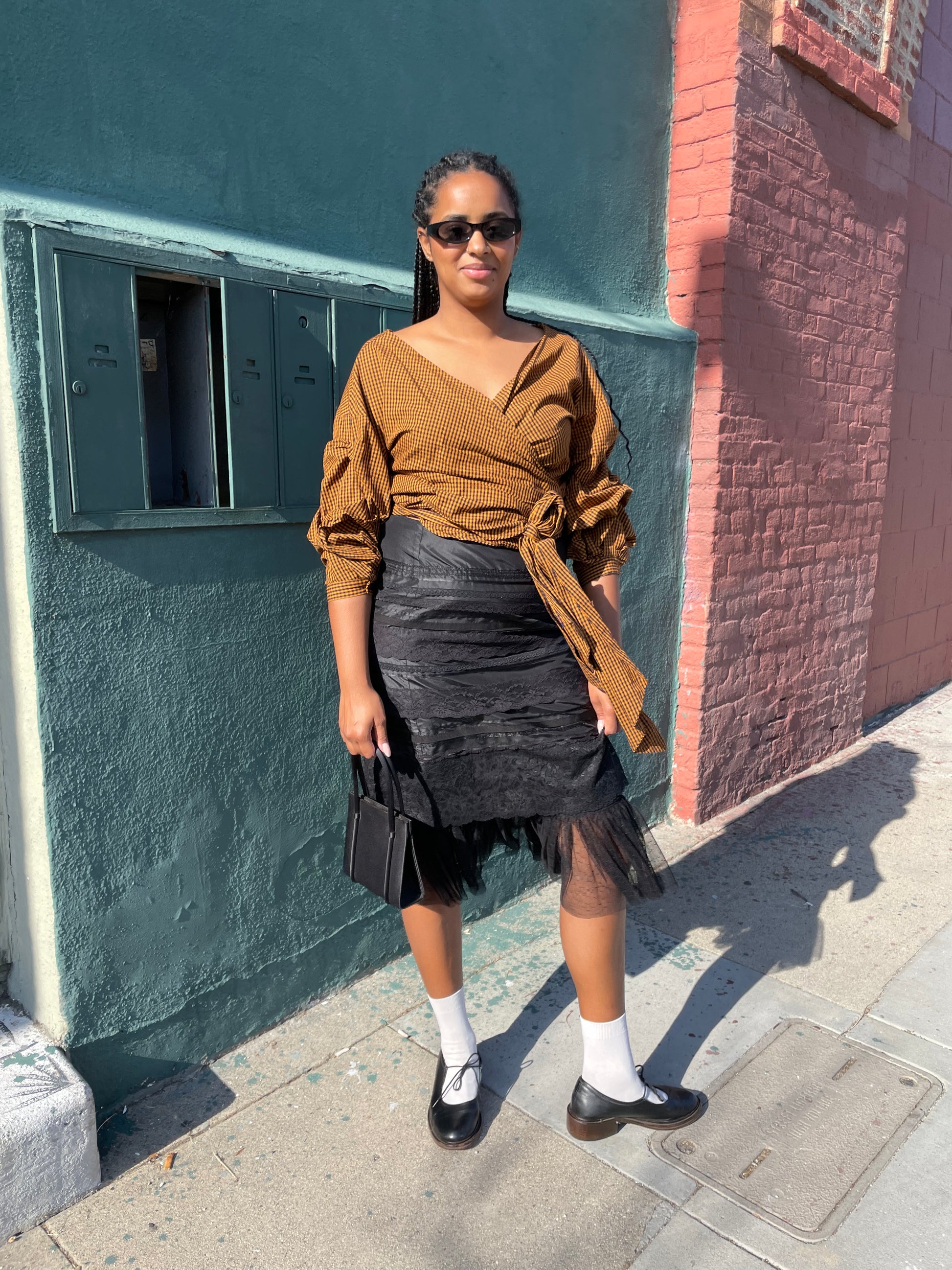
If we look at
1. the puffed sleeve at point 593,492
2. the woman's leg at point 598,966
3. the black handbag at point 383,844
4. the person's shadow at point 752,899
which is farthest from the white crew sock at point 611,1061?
the puffed sleeve at point 593,492

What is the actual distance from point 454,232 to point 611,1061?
5.88ft

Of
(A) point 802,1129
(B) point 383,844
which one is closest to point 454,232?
(B) point 383,844

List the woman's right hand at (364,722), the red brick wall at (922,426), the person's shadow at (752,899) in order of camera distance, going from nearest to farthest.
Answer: the woman's right hand at (364,722) < the person's shadow at (752,899) < the red brick wall at (922,426)

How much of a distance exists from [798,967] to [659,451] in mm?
1821

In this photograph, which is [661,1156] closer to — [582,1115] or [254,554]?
[582,1115]

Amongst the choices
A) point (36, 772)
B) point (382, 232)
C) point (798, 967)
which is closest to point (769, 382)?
point (382, 232)

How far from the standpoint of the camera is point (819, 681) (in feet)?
14.3

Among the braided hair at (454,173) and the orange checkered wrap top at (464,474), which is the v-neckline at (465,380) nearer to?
the orange checkered wrap top at (464,474)

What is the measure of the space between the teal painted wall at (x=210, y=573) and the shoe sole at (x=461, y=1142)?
60cm

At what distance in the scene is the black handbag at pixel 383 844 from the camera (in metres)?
1.90

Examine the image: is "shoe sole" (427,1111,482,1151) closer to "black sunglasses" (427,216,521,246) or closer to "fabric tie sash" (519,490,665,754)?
"fabric tie sash" (519,490,665,754)

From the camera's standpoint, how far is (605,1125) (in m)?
2.06

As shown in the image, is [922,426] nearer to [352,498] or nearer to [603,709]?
[603,709]

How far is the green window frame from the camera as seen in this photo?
1831mm
